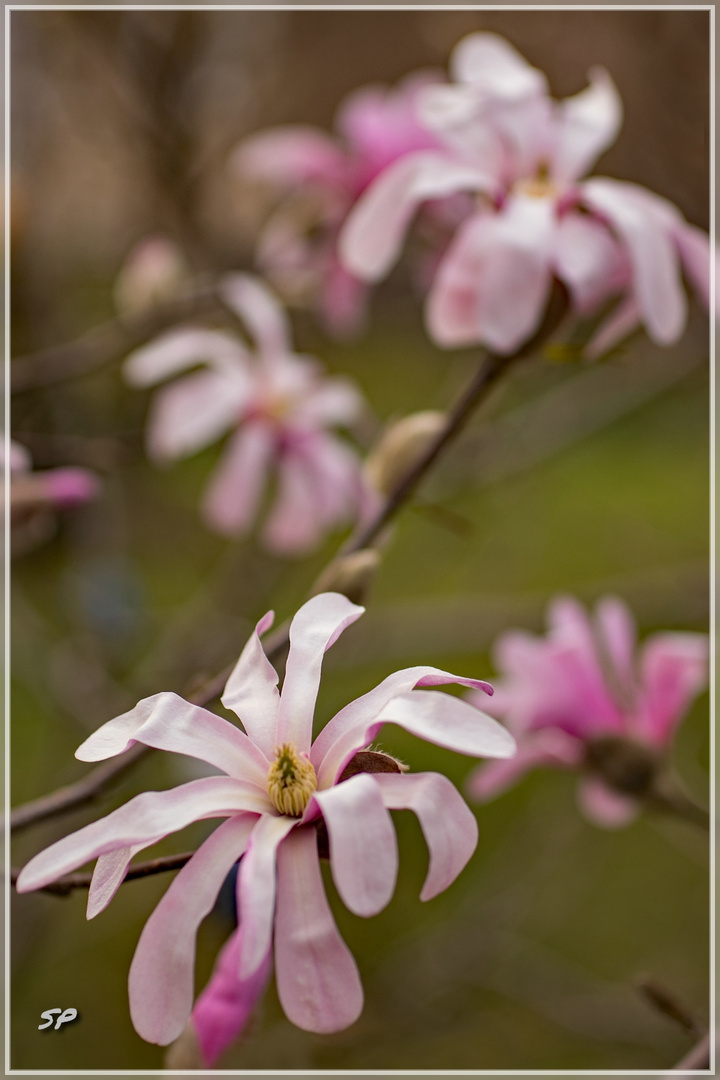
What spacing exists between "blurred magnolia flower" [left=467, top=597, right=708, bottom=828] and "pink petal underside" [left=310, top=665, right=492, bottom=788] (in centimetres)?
24

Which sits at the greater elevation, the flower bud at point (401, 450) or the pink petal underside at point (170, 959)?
the flower bud at point (401, 450)

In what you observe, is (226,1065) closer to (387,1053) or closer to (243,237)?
(387,1053)

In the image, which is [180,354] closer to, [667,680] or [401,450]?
[401,450]

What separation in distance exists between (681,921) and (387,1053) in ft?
1.66

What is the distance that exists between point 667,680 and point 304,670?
291 millimetres

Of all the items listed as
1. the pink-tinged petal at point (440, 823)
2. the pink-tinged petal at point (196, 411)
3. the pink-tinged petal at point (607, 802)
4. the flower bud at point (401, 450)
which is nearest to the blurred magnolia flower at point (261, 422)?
the pink-tinged petal at point (196, 411)

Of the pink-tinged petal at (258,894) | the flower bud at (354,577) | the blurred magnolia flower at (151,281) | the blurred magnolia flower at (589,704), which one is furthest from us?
the blurred magnolia flower at (151,281)

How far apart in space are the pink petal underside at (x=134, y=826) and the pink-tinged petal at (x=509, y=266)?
206 millimetres

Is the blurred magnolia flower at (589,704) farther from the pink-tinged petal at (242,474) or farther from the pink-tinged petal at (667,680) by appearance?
the pink-tinged petal at (242,474)

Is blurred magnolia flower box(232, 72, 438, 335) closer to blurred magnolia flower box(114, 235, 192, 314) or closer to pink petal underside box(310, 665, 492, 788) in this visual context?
A: blurred magnolia flower box(114, 235, 192, 314)

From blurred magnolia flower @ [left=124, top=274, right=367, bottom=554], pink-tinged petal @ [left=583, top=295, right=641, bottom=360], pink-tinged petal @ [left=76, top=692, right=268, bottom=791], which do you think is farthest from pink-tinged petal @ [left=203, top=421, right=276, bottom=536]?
pink-tinged petal @ [left=76, top=692, right=268, bottom=791]

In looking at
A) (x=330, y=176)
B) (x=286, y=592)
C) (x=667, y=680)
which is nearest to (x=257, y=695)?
(x=667, y=680)

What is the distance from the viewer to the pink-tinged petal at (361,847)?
0.19 meters

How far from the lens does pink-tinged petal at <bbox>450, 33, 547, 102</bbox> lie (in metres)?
0.40
